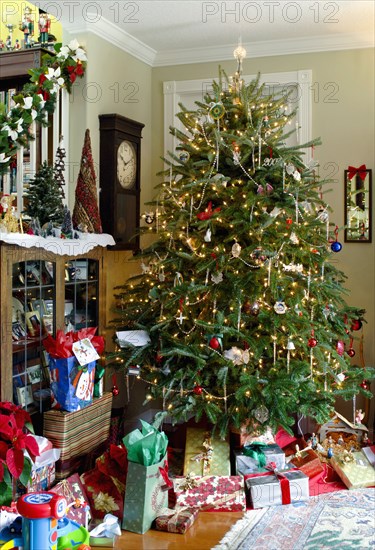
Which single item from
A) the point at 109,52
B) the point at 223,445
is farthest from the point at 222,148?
the point at 223,445

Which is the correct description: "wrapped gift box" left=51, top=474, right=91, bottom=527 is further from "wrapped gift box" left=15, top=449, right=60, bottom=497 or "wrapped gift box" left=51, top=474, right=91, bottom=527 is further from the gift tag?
the gift tag

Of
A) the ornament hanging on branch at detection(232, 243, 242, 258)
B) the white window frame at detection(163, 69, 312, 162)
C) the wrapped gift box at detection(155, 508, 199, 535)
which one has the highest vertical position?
the white window frame at detection(163, 69, 312, 162)

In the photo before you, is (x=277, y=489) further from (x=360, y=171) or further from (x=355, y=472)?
(x=360, y=171)

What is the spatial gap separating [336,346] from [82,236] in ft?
5.64

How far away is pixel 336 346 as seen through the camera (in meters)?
4.12

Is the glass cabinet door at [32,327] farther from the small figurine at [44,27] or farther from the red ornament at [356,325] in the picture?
the red ornament at [356,325]

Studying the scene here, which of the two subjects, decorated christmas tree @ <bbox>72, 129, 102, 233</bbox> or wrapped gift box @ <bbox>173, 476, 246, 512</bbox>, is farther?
decorated christmas tree @ <bbox>72, 129, 102, 233</bbox>

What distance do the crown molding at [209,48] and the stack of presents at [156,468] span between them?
7.44 ft

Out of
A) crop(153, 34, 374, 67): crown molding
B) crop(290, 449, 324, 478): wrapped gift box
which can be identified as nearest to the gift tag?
crop(290, 449, 324, 478): wrapped gift box

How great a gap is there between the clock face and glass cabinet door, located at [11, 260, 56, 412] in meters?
1.14

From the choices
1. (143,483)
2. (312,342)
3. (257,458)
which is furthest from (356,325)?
(143,483)

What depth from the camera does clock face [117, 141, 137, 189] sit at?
15.1 ft

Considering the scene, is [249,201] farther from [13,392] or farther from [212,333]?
A: [13,392]

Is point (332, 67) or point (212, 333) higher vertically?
point (332, 67)
